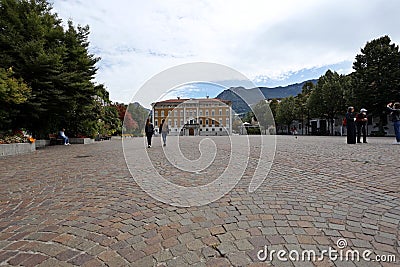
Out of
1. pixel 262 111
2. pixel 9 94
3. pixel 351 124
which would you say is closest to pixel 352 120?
pixel 351 124

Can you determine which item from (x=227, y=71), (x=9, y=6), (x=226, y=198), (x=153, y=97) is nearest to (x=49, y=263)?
(x=226, y=198)

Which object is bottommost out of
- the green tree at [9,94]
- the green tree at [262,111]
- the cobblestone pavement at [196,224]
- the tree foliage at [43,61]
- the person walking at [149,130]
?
the cobblestone pavement at [196,224]

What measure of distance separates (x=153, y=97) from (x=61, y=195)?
269 cm

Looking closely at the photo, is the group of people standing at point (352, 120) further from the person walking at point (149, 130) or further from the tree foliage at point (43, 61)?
the tree foliage at point (43, 61)

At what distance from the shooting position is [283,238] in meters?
2.55

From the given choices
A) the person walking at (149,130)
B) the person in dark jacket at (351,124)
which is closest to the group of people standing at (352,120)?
the person in dark jacket at (351,124)

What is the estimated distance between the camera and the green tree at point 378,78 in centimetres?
3116

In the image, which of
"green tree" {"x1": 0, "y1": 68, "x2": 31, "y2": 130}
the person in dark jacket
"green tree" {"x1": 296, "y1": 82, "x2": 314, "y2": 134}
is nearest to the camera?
"green tree" {"x1": 0, "y1": 68, "x2": 31, "y2": 130}

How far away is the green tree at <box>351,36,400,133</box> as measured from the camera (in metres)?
31.2

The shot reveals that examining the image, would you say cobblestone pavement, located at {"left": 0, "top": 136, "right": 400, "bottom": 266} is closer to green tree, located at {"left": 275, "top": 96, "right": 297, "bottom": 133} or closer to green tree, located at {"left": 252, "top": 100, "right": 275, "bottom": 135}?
green tree, located at {"left": 252, "top": 100, "right": 275, "bottom": 135}

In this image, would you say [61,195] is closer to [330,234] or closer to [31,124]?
[330,234]

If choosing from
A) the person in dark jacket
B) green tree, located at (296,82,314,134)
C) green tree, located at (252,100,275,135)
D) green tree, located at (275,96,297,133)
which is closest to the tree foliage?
green tree, located at (252,100,275,135)

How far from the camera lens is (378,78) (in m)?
31.9

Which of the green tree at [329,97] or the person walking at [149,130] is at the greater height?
the green tree at [329,97]
